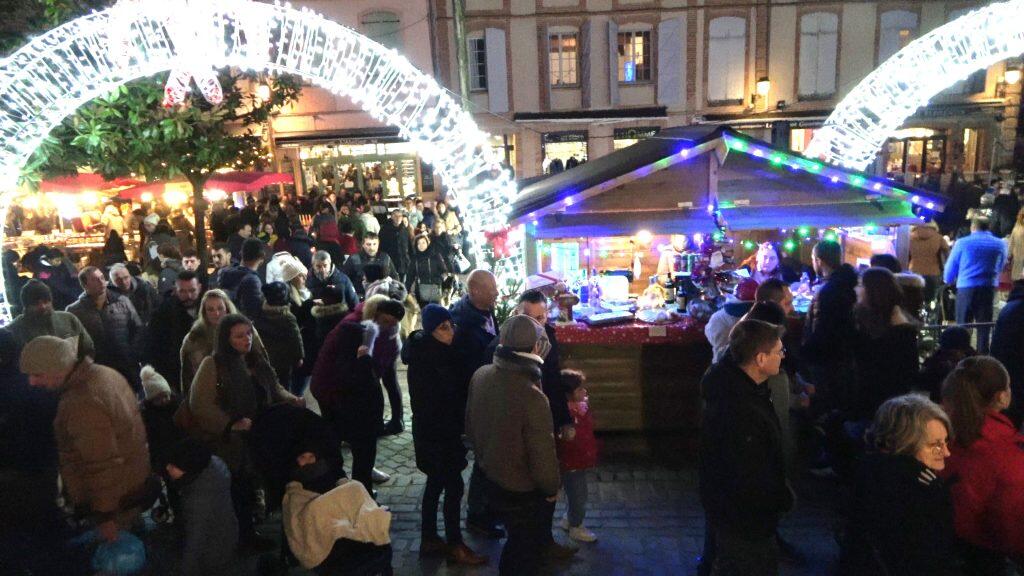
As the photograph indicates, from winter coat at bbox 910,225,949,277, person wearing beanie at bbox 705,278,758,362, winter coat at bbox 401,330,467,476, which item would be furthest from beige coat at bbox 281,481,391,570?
winter coat at bbox 910,225,949,277

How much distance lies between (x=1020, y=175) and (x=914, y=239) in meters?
16.7

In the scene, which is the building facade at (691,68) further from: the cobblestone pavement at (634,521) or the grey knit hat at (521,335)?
the grey knit hat at (521,335)

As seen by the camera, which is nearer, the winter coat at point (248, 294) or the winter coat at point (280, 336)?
the winter coat at point (280, 336)

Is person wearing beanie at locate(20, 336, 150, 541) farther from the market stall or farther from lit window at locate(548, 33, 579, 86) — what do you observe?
lit window at locate(548, 33, 579, 86)

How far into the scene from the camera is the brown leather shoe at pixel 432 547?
488cm

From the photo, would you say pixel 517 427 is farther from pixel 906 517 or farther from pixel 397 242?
pixel 397 242

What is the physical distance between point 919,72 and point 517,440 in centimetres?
774

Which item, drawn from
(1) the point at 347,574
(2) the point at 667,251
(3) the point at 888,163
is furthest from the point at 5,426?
(3) the point at 888,163

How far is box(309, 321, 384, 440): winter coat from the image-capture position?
516cm

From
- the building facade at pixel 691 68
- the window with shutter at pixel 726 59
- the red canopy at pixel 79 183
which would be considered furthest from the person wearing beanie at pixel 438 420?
the window with shutter at pixel 726 59

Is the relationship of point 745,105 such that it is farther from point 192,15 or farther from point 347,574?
point 347,574

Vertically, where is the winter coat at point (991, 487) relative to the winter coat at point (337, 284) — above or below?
below

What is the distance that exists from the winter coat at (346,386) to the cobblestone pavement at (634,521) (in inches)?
34.5

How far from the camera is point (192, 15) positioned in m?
6.48
